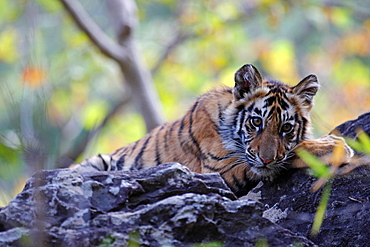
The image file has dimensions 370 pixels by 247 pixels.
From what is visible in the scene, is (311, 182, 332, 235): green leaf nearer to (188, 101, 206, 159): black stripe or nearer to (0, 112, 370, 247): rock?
(0, 112, 370, 247): rock

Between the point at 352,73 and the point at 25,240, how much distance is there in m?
13.7

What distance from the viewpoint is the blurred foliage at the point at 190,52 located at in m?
9.83

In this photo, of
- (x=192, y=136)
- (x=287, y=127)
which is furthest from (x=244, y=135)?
(x=192, y=136)

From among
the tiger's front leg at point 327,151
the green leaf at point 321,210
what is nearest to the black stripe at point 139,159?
the tiger's front leg at point 327,151

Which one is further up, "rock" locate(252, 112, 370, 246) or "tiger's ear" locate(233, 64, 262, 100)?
"tiger's ear" locate(233, 64, 262, 100)

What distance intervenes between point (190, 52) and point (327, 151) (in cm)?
1029

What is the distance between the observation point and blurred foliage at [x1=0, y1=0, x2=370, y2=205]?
9.83 m

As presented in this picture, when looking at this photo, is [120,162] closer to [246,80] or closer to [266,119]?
[246,80]

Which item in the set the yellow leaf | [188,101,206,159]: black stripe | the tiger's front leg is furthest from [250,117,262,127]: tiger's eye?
the yellow leaf

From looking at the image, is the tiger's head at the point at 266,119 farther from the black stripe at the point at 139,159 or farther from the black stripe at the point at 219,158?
the black stripe at the point at 139,159

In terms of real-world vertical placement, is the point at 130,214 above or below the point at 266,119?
below

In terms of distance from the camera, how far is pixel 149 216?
2.50 metres

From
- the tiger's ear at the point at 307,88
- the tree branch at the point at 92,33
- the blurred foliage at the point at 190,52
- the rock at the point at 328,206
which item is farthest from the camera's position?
the blurred foliage at the point at 190,52

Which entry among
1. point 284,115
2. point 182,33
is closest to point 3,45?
point 182,33
